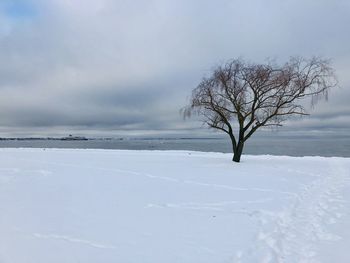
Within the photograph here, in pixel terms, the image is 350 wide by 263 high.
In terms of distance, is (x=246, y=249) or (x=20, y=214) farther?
(x=20, y=214)

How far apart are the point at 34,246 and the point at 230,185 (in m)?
7.24

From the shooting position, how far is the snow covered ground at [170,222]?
14.4 feet

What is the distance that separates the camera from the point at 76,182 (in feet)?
34.1

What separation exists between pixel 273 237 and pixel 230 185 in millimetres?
5216

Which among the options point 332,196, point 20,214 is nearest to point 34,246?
point 20,214

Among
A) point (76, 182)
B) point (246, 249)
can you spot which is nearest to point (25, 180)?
point (76, 182)

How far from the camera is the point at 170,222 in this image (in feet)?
19.4

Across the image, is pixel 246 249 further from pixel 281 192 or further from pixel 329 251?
pixel 281 192

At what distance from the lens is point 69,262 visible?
157 inches

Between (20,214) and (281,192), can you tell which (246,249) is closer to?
(20,214)

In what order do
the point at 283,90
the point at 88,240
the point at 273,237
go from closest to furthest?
the point at 88,240, the point at 273,237, the point at 283,90

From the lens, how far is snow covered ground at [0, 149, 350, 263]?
14.4ft

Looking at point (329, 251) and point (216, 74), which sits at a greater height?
point (216, 74)

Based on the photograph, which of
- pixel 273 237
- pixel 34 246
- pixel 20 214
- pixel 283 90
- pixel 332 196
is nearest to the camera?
pixel 34 246
